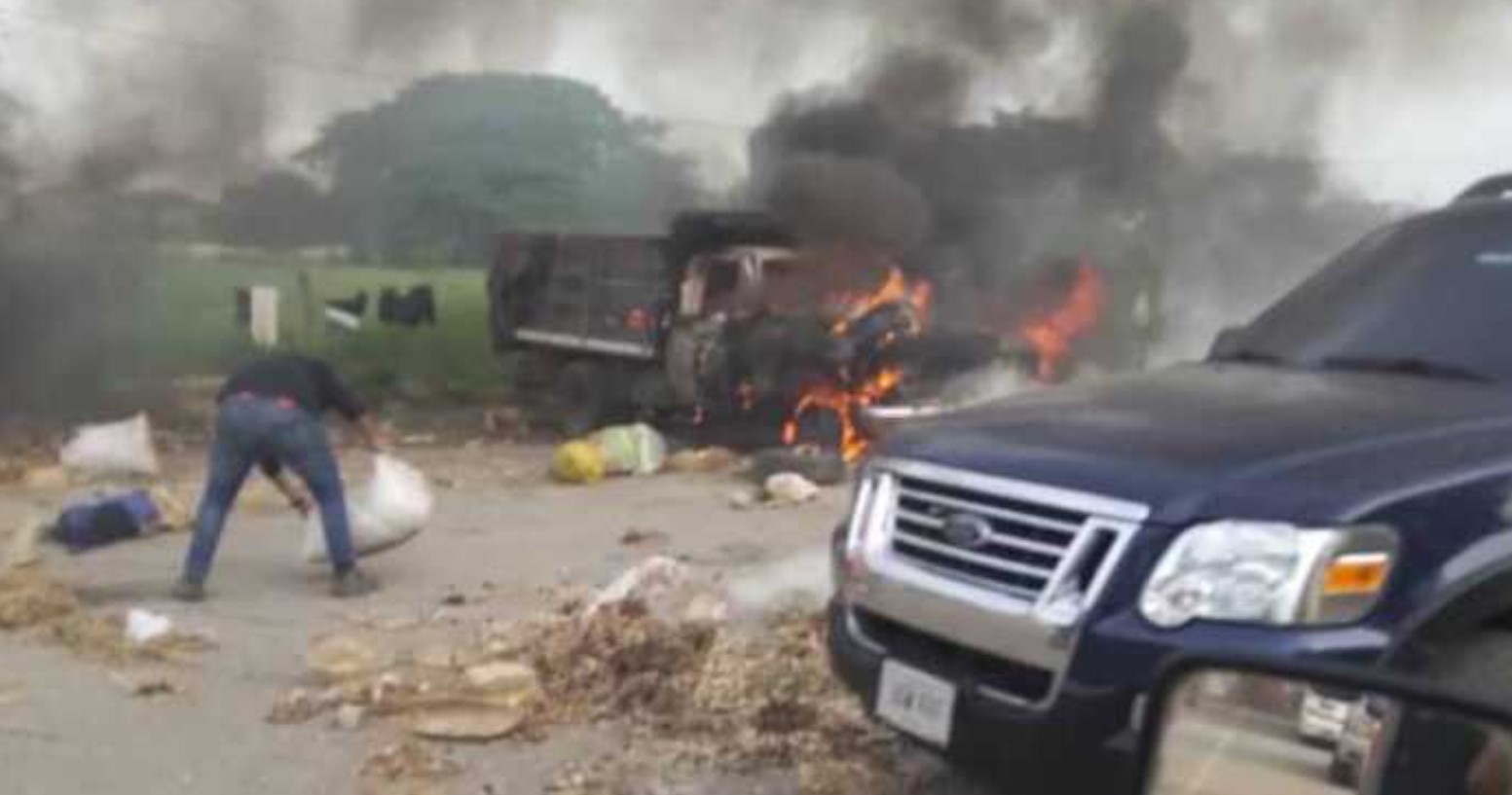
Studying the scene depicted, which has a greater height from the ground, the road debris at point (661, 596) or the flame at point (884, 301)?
the flame at point (884, 301)

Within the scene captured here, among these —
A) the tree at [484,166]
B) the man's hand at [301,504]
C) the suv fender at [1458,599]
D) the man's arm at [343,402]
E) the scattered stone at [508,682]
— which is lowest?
the scattered stone at [508,682]

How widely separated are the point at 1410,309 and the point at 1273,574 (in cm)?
140

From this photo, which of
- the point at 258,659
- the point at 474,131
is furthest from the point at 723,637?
the point at 474,131

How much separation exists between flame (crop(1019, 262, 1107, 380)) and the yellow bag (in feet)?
17.1

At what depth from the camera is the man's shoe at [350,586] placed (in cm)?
795

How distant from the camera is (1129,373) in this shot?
4.74 metres

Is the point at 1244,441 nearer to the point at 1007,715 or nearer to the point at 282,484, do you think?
the point at 1007,715

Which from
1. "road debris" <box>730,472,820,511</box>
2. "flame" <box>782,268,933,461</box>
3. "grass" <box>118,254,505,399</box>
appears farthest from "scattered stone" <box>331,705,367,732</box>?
"grass" <box>118,254,505,399</box>

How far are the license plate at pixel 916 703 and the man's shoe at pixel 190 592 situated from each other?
4.67 meters

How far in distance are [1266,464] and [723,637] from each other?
285cm

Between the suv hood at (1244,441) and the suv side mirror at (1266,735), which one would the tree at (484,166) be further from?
the suv side mirror at (1266,735)

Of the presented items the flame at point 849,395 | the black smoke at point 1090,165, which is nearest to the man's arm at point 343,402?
the flame at point 849,395

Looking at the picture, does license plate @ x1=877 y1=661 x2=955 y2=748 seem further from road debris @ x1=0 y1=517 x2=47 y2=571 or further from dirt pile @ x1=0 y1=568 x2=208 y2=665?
road debris @ x1=0 y1=517 x2=47 y2=571

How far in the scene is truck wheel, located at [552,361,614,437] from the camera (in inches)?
650
